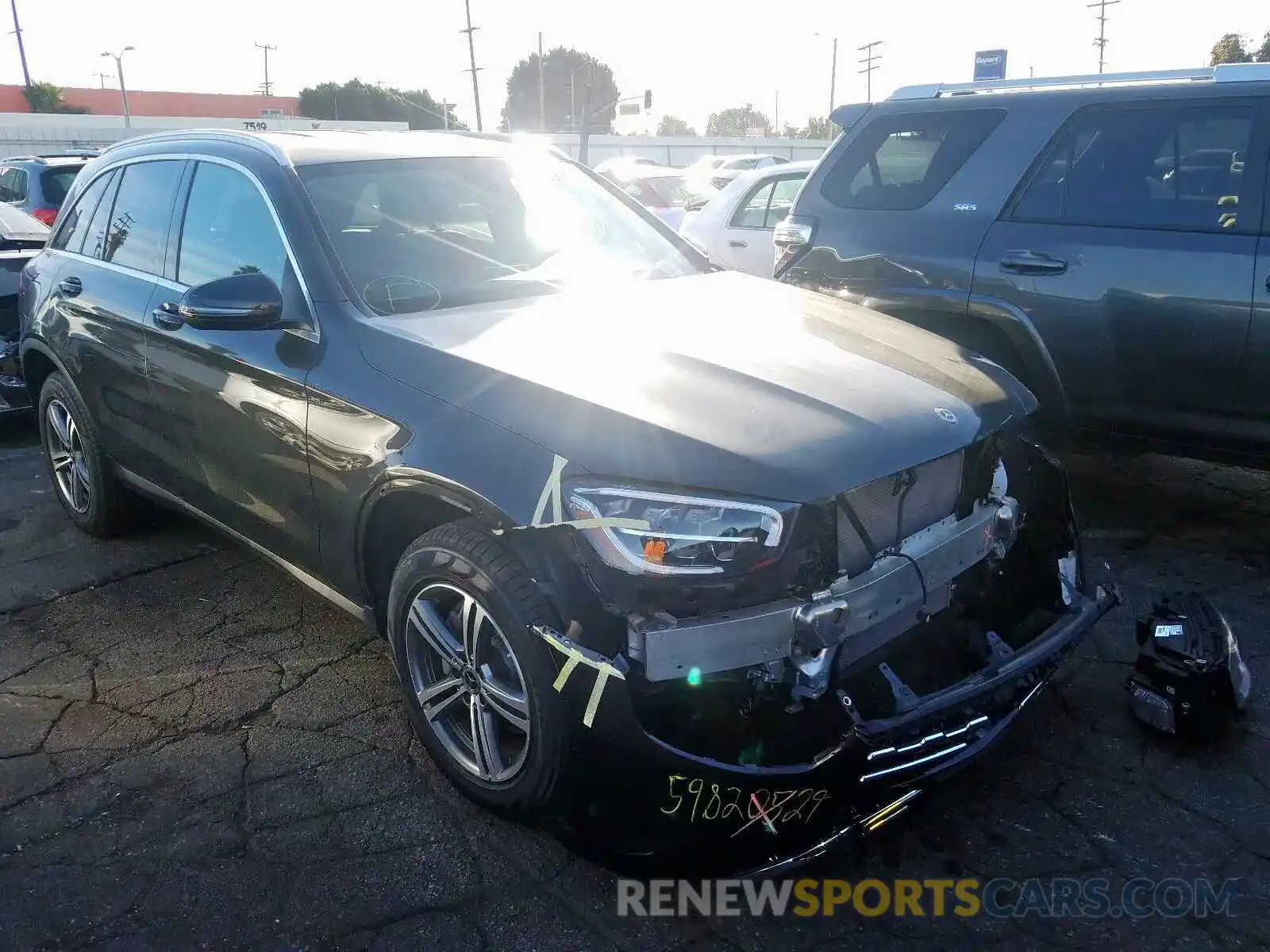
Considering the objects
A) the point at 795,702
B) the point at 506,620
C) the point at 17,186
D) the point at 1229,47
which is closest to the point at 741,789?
the point at 795,702

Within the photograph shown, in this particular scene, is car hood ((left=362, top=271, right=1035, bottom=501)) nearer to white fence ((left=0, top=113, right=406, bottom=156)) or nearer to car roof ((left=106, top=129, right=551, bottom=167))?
car roof ((left=106, top=129, right=551, bottom=167))

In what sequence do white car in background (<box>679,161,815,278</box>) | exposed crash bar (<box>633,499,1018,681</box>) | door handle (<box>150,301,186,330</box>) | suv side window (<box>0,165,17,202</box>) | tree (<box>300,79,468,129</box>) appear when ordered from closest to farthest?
exposed crash bar (<box>633,499,1018,681</box>) < door handle (<box>150,301,186,330</box>) < white car in background (<box>679,161,815,278</box>) < suv side window (<box>0,165,17,202</box>) < tree (<box>300,79,468,129</box>)

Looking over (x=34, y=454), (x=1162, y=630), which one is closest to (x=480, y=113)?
(x=34, y=454)

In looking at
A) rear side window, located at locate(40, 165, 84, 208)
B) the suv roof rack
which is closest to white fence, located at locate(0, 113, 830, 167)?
rear side window, located at locate(40, 165, 84, 208)

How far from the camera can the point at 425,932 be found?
8.05 feet

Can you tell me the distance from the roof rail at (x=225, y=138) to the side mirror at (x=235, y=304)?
1.77 feet

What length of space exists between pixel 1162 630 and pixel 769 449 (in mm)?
1545

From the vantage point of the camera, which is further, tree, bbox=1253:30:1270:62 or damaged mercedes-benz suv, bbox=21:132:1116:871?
tree, bbox=1253:30:1270:62

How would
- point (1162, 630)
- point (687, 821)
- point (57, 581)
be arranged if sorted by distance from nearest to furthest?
point (687, 821), point (1162, 630), point (57, 581)

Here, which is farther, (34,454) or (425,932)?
(34,454)

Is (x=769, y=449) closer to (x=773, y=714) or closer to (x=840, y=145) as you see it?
(x=773, y=714)

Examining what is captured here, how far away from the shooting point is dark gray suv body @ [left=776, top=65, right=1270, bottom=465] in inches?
163

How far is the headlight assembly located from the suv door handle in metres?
2.79

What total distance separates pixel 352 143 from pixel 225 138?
1.55 ft
